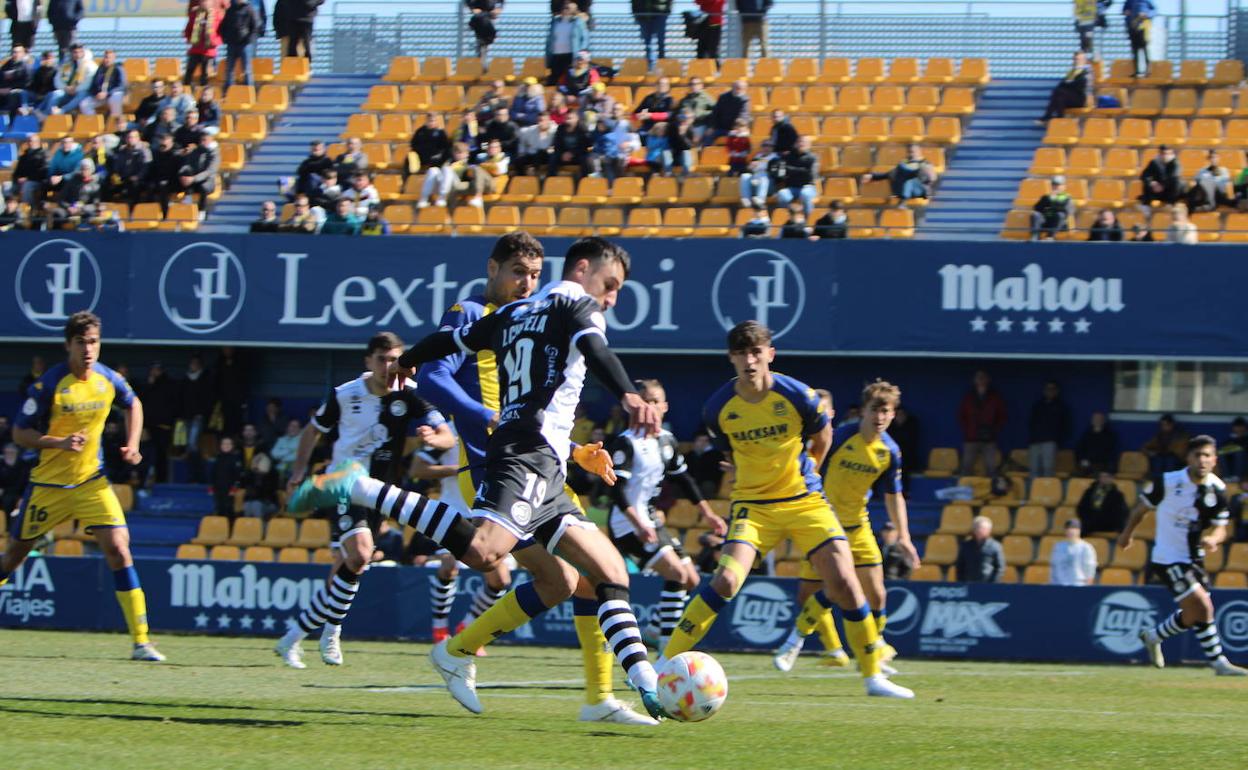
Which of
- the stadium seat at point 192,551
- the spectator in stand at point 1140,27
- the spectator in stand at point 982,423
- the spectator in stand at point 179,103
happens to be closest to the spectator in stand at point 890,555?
the spectator in stand at point 982,423

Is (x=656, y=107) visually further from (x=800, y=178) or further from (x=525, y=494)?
(x=525, y=494)

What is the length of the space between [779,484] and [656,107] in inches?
592

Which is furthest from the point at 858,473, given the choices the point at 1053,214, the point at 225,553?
the point at 225,553

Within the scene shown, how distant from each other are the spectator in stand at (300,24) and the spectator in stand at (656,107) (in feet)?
23.4

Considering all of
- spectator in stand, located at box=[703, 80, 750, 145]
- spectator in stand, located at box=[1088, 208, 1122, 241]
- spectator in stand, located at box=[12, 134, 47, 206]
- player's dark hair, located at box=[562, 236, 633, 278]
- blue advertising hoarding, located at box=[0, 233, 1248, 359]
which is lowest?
player's dark hair, located at box=[562, 236, 633, 278]

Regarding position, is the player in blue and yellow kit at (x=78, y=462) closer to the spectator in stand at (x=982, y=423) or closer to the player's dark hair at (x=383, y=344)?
the player's dark hair at (x=383, y=344)

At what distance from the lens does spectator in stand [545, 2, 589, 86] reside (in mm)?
27188

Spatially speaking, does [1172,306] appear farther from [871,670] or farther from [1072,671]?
[871,670]

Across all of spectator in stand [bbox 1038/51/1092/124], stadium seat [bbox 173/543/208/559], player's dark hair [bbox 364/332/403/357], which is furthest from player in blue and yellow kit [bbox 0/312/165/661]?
spectator in stand [bbox 1038/51/1092/124]

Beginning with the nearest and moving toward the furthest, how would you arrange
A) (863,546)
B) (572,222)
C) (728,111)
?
(863,546), (572,222), (728,111)

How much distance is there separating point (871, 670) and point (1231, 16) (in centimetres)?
1864

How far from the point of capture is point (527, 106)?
84.5 ft

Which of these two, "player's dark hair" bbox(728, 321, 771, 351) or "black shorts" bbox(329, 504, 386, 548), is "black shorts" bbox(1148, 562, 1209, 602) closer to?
"player's dark hair" bbox(728, 321, 771, 351)

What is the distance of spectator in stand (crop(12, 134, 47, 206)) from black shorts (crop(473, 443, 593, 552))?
19.3 metres
